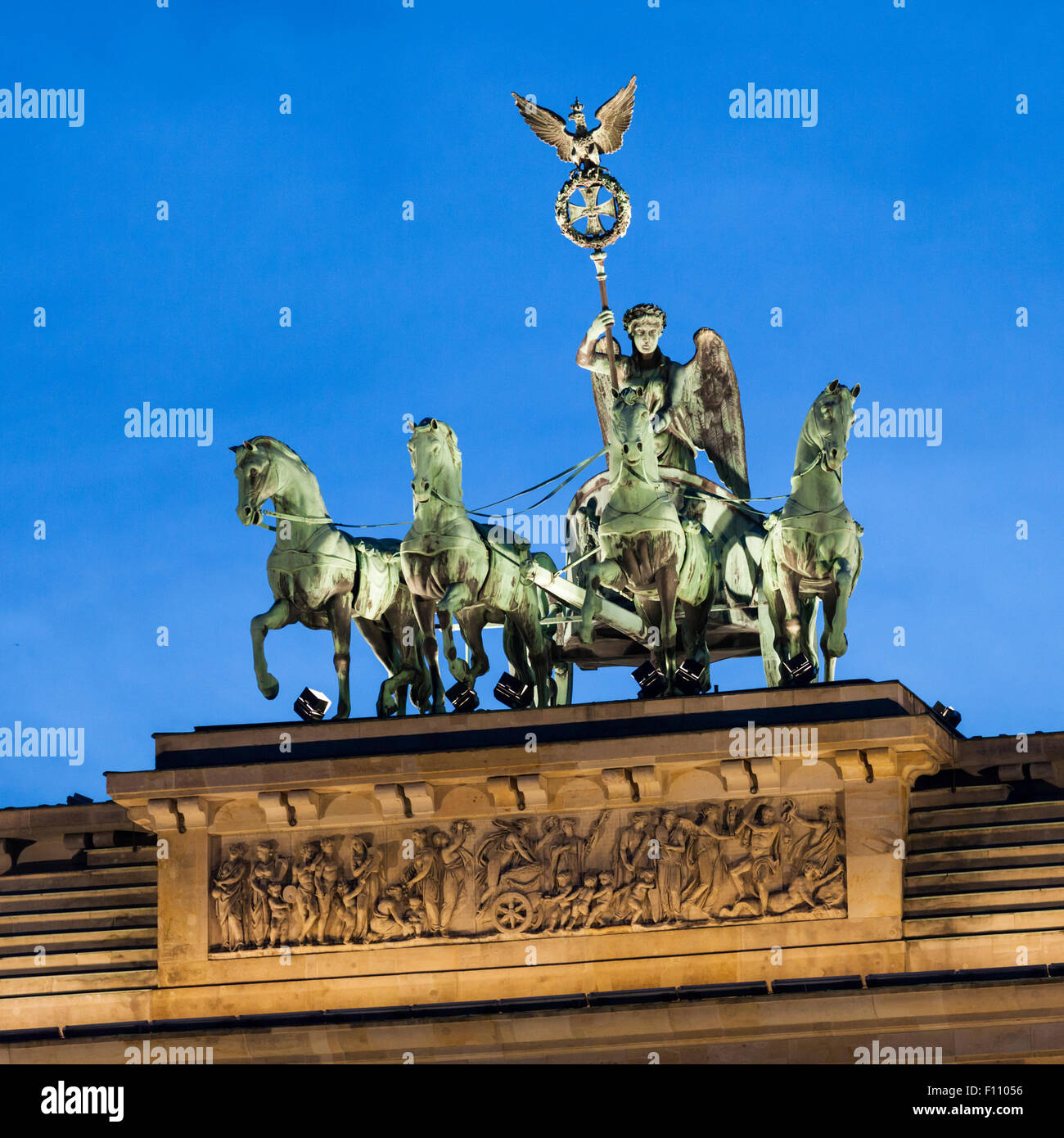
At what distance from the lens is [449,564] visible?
98.7 ft

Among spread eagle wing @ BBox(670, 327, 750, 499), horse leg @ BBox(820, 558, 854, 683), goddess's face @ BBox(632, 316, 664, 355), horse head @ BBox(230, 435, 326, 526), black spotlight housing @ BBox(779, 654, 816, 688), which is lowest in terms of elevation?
black spotlight housing @ BBox(779, 654, 816, 688)

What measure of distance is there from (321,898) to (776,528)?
535 centimetres

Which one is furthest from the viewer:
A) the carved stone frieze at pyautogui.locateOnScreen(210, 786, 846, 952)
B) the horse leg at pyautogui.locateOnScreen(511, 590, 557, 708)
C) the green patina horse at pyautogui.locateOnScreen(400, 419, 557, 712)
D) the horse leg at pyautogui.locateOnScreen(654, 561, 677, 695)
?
the horse leg at pyautogui.locateOnScreen(511, 590, 557, 708)

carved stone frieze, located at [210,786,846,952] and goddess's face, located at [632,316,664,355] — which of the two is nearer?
carved stone frieze, located at [210,786,846,952]

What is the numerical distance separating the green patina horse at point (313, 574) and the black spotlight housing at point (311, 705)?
163mm

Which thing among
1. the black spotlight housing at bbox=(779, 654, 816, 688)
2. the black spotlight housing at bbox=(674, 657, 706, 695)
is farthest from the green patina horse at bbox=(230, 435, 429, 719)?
the black spotlight housing at bbox=(779, 654, 816, 688)

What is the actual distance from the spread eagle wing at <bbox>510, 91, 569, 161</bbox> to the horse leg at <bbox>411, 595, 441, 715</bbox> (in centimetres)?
478

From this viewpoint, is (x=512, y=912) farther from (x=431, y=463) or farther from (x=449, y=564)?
(x=431, y=463)

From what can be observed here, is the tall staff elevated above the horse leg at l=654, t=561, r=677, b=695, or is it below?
above

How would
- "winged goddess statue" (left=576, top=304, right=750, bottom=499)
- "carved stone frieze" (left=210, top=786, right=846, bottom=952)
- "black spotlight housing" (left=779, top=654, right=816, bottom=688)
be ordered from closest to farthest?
"carved stone frieze" (left=210, top=786, right=846, bottom=952) < "black spotlight housing" (left=779, top=654, right=816, bottom=688) < "winged goddess statue" (left=576, top=304, right=750, bottom=499)

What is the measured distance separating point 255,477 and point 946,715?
680 centimetres

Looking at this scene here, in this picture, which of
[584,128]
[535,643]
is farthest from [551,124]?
[535,643]

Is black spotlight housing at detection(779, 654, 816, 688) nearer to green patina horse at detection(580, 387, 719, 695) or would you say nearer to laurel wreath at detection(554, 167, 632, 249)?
green patina horse at detection(580, 387, 719, 695)

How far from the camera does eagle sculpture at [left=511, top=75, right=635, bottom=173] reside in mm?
31688
